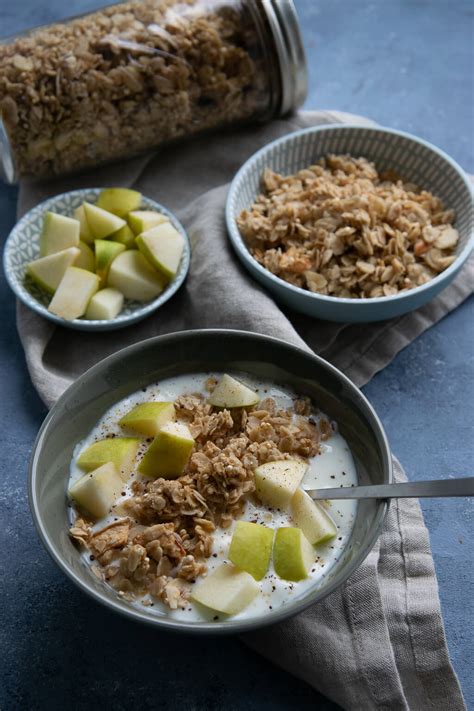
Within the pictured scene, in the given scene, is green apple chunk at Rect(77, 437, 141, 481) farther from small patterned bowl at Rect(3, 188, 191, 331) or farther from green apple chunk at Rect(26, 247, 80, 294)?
green apple chunk at Rect(26, 247, 80, 294)

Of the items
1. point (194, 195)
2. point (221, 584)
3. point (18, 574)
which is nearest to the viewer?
point (221, 584)

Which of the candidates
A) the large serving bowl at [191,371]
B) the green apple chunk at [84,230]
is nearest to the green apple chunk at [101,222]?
the green apple chunk at [84,230]

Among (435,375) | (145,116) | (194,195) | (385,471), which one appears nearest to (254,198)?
(194,195)

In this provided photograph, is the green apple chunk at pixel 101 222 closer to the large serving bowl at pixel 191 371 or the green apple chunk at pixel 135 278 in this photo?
the green apple chunk at pixel 135 278

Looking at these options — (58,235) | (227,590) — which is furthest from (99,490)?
(58,235)

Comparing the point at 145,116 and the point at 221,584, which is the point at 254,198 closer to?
the point at 145,116
